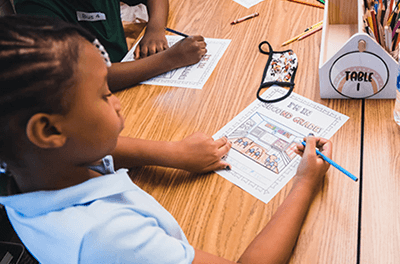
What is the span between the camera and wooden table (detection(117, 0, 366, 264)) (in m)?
0.68

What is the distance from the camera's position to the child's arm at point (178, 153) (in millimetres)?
822

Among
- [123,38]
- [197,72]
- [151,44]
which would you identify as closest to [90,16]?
[123,38]

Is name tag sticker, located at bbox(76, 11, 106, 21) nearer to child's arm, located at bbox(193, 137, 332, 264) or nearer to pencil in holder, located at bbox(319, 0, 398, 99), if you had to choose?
pencil in holder, located at bbox(319, 0, 398, 99)

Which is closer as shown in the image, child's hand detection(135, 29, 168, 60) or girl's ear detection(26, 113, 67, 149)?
girl's ear detection(26, 113, 67, 149)

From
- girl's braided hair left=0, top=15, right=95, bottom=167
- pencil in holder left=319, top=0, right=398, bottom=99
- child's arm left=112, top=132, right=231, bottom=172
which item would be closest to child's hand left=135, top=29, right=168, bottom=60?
child's arm left=112, top=132, right=231, bottom=172

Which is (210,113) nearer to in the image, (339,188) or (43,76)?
(339,188)

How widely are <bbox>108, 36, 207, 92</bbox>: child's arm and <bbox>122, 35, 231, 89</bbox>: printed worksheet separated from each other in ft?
0.05

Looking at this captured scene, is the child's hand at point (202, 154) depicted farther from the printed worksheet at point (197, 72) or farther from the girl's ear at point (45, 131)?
the girl's ear at point (45, 131)

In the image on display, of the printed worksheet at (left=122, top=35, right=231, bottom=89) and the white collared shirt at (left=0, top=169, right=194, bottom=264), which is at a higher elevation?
the printed worksheet at (left=122, top=35, right=231, bottom=89)

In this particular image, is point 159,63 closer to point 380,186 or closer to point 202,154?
point 202,154

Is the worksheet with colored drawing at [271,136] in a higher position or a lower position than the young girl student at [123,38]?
lower

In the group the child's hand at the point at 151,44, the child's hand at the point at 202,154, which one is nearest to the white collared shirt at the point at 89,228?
the child's hand at the point at 202,154

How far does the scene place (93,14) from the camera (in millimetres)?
1333

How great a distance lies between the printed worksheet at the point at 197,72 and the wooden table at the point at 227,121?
2 centimetres
